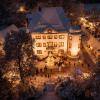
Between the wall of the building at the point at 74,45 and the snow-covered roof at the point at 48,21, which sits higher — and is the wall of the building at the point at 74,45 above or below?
below

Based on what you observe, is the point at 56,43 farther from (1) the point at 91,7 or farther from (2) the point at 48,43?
(1) the point at 91,7

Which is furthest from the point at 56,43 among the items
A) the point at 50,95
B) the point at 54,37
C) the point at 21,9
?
the point at 21,9

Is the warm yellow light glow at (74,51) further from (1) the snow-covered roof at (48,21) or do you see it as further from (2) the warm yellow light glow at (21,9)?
(2) the warm yellow light glow at (21,9)

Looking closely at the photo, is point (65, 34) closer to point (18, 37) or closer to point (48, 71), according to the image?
point (48, 71)

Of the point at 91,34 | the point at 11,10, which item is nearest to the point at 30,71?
the point at 91,34

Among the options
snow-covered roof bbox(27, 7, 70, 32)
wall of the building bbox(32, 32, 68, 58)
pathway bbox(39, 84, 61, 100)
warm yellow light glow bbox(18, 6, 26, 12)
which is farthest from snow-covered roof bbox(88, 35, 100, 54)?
warm yellow light glow bbox(18, 6, 26, 12)

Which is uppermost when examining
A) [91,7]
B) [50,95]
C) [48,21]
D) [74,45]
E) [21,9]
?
[91,7]

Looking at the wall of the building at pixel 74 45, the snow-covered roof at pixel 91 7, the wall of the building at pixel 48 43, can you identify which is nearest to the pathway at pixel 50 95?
the wall of the building at pixel 48 43
